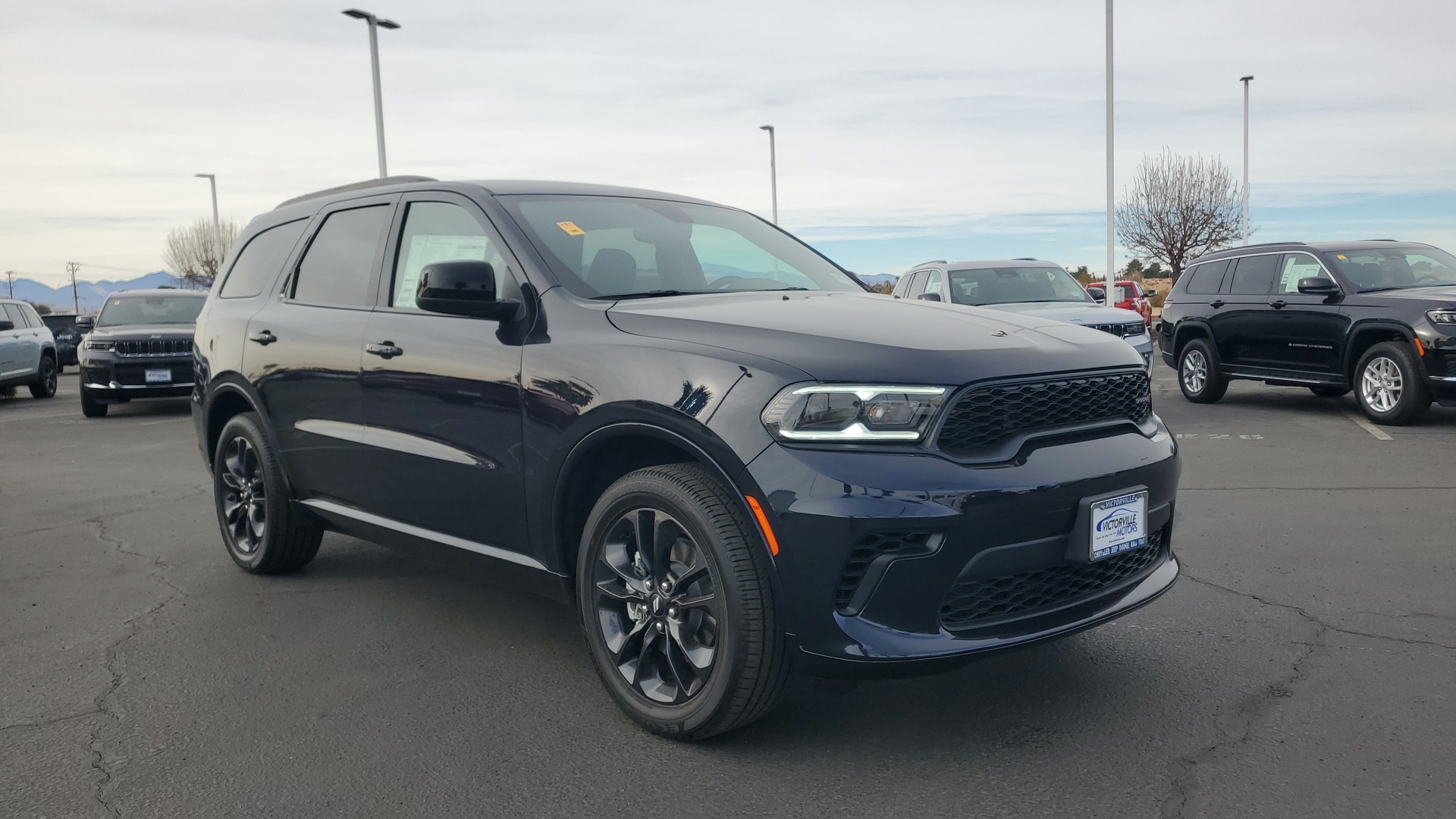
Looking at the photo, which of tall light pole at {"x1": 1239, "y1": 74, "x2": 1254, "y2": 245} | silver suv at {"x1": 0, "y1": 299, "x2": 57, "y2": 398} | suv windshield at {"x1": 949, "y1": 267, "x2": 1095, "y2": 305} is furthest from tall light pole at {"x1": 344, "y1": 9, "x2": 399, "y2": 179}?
tall light pole at {"x1": 1239, "y1": 74, "x2": 1254, "y2": 245}

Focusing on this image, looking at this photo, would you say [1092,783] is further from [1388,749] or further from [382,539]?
[382,539]

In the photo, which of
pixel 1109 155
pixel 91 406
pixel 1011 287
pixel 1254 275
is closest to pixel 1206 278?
pixel 1254 275

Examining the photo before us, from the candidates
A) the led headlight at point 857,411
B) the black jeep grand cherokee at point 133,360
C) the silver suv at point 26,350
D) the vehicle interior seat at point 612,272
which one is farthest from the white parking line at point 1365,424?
the silver suv at point 26,350

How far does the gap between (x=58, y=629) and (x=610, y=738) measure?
2.73 meters

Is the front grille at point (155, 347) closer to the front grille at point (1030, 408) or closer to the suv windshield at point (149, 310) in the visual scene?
the suv windshield at point (149, 310)

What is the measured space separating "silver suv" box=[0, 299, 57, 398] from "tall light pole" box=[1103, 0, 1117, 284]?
2059cm

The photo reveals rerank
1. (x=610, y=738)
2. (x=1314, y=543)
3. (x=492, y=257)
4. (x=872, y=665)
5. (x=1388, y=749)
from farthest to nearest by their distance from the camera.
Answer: (x=1314, y=543), (x=492, y=257), (x=610, y=738), (x=1388, y=749), (x=872, y=665)

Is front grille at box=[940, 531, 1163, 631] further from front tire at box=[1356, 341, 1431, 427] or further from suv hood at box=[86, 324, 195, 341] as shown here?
suv hood at box=[86, 324, 195, 341]

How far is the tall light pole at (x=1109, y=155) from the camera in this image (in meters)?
25.2

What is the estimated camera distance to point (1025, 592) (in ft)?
10.4

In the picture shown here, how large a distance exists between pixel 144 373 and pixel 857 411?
1395cm

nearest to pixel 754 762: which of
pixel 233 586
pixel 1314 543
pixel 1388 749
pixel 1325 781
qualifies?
pixel 1325 781

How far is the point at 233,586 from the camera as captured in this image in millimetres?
5316

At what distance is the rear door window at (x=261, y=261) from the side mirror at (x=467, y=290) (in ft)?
6.36
